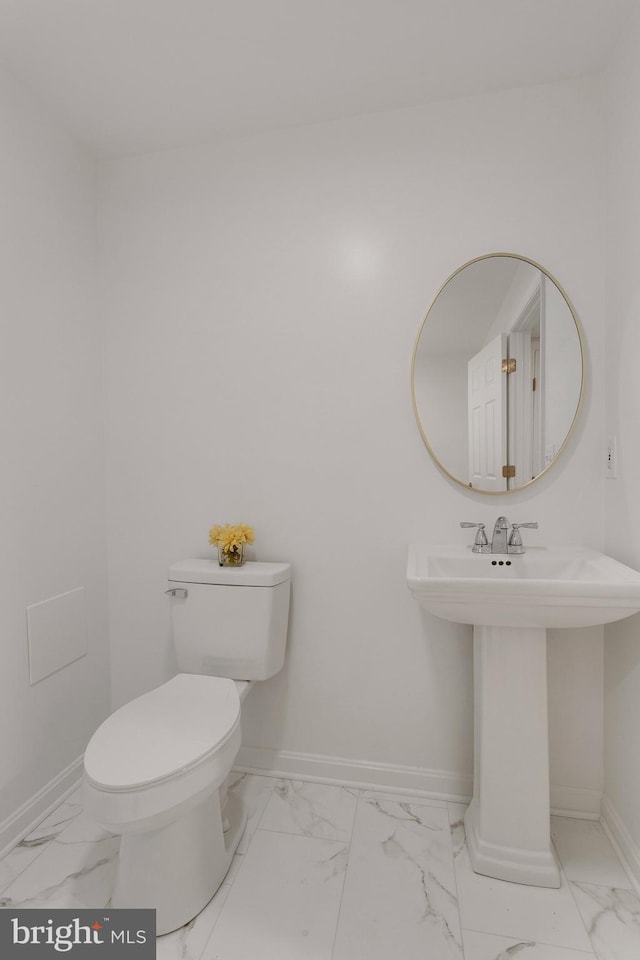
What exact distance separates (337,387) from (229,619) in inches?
35.3

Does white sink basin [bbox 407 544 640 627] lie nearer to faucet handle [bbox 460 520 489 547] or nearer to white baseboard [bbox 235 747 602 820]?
faucet handle [bbox 460 520 489 547]

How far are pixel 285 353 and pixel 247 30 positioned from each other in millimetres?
927

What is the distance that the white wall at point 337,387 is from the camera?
1.72 metres

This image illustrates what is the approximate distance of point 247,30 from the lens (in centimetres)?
149

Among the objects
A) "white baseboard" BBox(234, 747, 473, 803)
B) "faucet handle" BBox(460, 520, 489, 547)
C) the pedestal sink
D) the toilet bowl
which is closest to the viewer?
the toilet bowl

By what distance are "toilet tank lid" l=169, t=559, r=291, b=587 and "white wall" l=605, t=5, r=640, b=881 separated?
1090mm

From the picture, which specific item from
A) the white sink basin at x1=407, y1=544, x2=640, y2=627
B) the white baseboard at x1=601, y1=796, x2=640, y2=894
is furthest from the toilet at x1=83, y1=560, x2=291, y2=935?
the white baseboard at x1=601, y1=796, x2=640, y2=894

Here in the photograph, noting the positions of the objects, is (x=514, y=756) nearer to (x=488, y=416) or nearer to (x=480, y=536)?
(x=480, y=536)

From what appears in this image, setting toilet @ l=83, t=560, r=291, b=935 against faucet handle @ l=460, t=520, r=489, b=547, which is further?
faucet handle @ l=460, t=520, r=489, b=547

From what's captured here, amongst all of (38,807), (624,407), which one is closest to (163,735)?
(38,807)

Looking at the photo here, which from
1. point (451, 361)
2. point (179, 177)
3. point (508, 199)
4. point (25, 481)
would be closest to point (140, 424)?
point (25, 481)

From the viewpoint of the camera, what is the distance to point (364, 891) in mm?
1410
